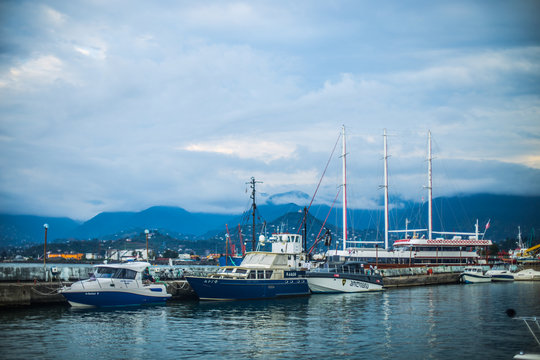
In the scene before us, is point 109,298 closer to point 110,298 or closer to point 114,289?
point 110,298

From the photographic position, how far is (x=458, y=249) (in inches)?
3962

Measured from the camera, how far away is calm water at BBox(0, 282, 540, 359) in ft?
81.1

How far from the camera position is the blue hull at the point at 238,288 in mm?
45875

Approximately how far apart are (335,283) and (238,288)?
45.8 ft

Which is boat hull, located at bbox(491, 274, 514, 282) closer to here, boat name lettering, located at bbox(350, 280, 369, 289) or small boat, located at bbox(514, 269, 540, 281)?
small boat, located at bbox(514, 269, 540, 281)

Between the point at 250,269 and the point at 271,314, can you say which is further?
the point at 250,269

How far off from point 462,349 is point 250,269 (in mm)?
25957

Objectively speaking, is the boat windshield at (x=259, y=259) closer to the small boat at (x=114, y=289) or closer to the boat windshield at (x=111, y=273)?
the small boat at (x=114, y=289)

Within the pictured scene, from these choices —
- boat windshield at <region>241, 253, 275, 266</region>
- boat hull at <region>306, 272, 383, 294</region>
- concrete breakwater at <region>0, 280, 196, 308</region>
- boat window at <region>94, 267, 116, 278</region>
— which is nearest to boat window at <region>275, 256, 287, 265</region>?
boat windshield at <region>241, 253, 275, 266</region>

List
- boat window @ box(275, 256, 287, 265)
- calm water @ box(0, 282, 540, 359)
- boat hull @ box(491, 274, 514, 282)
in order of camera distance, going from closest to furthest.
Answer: calm water @ box(0, 282, 540, 359) < boat window @ box(275, 256, 287, 265) < boat hull @ box(491, 274, 514, 282)

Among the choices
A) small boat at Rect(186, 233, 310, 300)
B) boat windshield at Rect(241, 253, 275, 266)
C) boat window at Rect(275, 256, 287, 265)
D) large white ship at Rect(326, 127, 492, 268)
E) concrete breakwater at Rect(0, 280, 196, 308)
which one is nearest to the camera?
concrete breakwater at Rect(0, 280, 196, 308)

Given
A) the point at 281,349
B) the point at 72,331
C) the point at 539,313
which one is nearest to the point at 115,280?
the point at 72,331

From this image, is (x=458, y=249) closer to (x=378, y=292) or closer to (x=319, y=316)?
(x=378, y=292)

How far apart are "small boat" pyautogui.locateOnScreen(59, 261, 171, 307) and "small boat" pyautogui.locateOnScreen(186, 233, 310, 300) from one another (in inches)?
160
